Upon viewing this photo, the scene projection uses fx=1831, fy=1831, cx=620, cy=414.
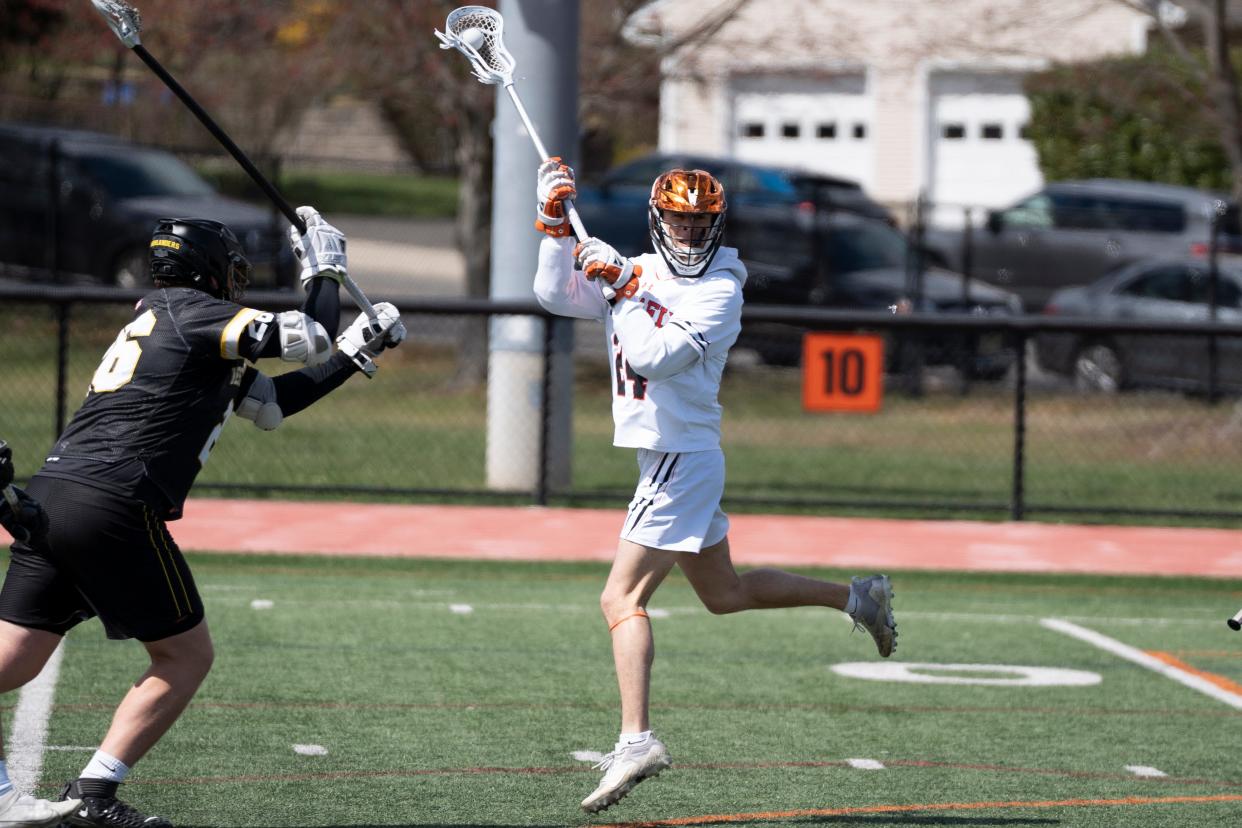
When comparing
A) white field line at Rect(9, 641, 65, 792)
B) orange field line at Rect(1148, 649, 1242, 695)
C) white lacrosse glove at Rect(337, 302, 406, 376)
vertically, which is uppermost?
white lacrosse glove at Rect(337, 302, 406, 376)

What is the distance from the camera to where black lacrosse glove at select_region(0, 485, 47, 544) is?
Result: 4715 mm

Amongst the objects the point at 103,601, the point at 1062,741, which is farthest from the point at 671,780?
the point at 103,601

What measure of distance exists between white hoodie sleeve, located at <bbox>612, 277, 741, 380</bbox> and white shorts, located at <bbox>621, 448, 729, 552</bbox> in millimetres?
302

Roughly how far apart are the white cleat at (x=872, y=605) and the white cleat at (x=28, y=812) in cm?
270

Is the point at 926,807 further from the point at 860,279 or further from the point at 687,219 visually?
the point at 860,279

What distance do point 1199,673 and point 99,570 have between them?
527 cm

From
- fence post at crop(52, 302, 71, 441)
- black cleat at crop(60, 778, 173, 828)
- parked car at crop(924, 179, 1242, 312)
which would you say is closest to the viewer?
black cleat at crop(60, 778, 173, 828)

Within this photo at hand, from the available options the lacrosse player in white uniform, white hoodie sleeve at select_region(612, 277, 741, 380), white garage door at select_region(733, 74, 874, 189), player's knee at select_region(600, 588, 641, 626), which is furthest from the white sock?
white garage door at select_region(733, 74, 874, 189)

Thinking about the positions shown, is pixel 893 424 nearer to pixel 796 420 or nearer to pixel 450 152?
pixel 796 420

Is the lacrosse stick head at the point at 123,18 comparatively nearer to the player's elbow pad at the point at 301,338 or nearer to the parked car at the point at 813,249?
the player's elbow pad at the point at 301,338

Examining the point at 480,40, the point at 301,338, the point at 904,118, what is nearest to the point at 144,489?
the point at 301,338

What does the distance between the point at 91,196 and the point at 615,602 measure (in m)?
16.3

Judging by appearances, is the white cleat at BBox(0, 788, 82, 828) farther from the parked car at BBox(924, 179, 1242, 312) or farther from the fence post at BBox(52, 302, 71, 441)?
the parked car at BBox(924, 179, 1242, 312)

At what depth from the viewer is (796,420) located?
1734cm
